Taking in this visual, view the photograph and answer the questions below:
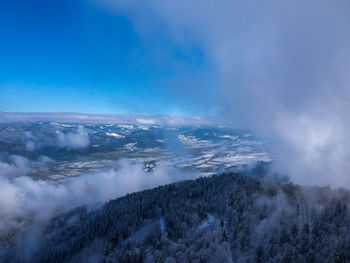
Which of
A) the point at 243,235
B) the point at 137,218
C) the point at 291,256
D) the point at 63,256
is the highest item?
the point at 291,256

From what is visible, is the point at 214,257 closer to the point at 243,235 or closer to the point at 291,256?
the point at 243,235

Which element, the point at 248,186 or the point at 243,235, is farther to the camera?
the point at 248,186

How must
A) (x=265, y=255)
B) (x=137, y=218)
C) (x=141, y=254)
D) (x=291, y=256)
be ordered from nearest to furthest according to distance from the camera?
(x=291, y=256)
(x=265, y=255)
(x=141, y=254)
(x=137, y=218)

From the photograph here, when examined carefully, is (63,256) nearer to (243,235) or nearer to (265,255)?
(243,235)

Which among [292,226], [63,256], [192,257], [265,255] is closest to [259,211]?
[292,226]

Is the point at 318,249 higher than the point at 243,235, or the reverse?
the point at 318,249

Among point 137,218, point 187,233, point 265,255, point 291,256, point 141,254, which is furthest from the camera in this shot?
point 137,218

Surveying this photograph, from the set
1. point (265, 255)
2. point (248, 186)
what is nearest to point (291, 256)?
point (265, 255)
